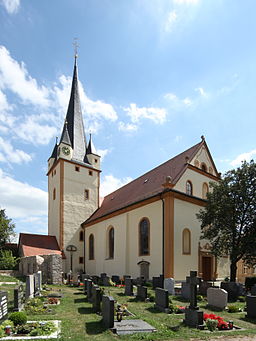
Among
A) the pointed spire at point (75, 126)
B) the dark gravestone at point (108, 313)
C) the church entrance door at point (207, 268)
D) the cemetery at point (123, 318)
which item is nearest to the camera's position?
the cemetery at point (123, 318)

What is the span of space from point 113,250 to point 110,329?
18.7 meters

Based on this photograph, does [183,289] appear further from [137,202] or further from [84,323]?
[137,202]

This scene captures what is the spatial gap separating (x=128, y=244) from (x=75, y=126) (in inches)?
729

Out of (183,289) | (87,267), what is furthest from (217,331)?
(87,267)

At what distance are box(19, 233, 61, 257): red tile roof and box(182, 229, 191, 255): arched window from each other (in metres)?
14.9

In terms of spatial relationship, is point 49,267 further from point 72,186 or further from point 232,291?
point 232,291

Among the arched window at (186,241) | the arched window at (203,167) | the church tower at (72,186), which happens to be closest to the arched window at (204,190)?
the arched window at (203,167)

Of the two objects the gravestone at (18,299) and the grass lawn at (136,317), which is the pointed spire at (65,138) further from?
the gravestone at (18,299)

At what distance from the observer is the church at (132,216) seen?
64.8 ft

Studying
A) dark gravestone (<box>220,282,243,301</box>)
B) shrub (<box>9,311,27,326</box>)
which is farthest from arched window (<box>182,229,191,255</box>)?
shrub (<box>9,311,27,326</box>)

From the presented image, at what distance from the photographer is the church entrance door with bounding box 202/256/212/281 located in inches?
829

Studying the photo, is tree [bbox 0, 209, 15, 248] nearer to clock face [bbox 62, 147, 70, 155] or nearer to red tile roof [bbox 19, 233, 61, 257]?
red tile roof [bbox 19, 233, 61, 257]

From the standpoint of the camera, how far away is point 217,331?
834cm

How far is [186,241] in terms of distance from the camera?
2023cm
